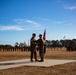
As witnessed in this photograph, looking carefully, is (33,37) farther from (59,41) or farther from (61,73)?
(59,41)

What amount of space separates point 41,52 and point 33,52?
57 cm

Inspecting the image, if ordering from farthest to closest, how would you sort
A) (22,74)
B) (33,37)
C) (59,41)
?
(59,41)
(33,37)
(22,74)

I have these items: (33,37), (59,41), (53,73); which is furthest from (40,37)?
(59,41)

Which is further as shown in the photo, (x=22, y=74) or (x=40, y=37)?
(x=40, y=37)

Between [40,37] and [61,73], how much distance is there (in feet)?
17.8

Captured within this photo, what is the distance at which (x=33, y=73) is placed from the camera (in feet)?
→ 37.9

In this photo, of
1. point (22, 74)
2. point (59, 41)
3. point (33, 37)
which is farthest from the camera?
point (59, 41)

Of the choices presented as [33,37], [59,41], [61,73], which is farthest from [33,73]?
[59,41]

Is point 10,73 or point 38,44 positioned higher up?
point 38,44

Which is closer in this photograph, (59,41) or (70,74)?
(70,74)

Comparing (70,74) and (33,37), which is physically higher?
(33,37)

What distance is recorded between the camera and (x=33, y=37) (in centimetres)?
1680

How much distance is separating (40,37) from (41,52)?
0.96 metres

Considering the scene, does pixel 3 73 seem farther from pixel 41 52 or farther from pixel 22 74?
pixel 41 52
